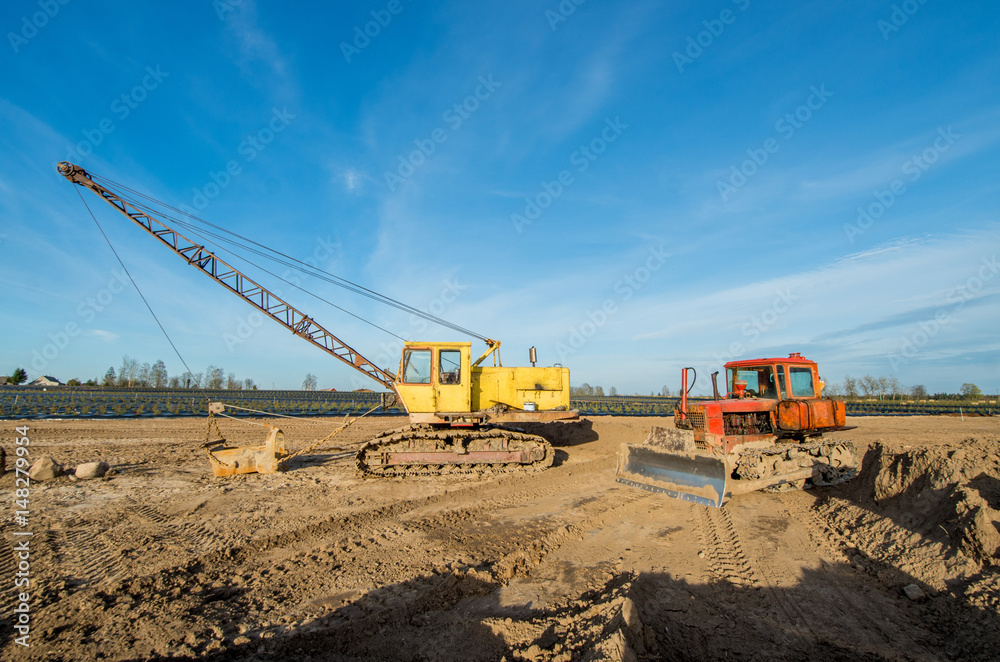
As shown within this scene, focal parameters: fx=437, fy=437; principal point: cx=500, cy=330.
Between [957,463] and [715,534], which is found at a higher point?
[957,463]

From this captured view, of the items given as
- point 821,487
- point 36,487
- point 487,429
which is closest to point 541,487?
point 487,429

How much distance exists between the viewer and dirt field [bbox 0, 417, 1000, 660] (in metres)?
3.62

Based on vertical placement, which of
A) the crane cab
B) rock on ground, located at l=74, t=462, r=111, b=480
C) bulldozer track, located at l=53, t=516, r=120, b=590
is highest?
the crane cab

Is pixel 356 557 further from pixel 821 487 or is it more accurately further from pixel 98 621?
pixel 821 487

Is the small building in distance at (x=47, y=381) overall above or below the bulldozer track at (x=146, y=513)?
above

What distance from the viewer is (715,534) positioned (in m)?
6.13

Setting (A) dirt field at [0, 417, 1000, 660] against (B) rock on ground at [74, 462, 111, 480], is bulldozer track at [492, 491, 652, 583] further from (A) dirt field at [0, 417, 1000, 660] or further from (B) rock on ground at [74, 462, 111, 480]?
(B) rock on ground at [74, 462, 111, 480]

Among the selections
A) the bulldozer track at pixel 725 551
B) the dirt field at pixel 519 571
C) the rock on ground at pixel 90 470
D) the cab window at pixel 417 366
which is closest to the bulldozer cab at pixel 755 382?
the dirt field at pixel 519 571

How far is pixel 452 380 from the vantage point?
1109 centimetres

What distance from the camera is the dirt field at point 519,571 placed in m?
3.62

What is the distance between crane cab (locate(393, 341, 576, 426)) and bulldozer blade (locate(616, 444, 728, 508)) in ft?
9.84

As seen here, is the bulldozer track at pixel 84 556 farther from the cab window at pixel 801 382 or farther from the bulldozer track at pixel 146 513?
the cab window at pixel 801 382

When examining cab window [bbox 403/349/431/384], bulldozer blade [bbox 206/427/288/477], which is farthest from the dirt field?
cab window [bbox 403/349/431/384]

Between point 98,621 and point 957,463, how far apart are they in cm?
1035
